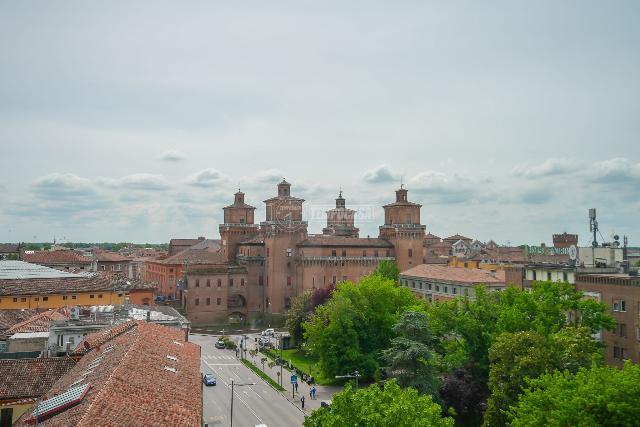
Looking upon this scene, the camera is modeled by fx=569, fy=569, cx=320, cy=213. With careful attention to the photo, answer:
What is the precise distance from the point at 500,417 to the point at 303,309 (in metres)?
42.1

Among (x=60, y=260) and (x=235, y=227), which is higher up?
(x=235, y=227)

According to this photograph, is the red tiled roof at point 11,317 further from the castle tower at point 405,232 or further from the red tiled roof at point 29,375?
the castle tower at point 405,232

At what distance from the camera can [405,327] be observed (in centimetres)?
4650

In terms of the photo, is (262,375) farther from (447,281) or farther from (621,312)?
(621,312)

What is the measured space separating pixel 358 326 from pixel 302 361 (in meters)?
12.8

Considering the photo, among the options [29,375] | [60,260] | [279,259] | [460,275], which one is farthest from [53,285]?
[60,260]

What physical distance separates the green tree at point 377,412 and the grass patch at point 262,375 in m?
33.3

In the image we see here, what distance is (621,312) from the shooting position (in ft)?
146

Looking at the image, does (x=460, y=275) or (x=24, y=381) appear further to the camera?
(x=460, y=275)

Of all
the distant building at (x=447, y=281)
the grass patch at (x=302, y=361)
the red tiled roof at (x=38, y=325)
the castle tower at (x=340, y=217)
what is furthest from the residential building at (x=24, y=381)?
the castle tower at (x=340, y=217)

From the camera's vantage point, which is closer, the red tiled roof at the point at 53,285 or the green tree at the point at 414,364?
the green tree at the point at 414,364

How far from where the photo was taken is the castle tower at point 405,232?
103500 millimetres

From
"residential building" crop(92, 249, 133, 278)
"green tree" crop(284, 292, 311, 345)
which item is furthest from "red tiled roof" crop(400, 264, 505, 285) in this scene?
"residential building" crop(92, 249, 133, 278)

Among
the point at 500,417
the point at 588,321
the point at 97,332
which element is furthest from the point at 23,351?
the point at 588,321
